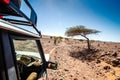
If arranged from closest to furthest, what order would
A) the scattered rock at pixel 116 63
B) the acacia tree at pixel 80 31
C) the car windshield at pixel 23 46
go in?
the car windshield at pixel 23 46 → the scattered rock at pixel 116 63 → the acacia tree at pixel 80 31

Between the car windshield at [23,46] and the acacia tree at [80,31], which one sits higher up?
the acacia tree at [80,31]

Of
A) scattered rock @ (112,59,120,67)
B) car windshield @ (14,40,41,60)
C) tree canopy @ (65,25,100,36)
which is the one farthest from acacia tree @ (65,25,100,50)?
car windshield @ (14,40,41,60)

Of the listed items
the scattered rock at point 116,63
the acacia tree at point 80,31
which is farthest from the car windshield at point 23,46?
the acacia tree at point 80,31

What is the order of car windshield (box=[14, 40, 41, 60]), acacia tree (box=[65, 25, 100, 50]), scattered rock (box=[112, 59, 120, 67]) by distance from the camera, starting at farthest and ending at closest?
acacia tree (box=[65, 25, 100, 50]) < scattered rock (box=[112, 59, 120, 67]) < car windshield (box=[14, 40, 41, 60])

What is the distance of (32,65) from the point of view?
261 centimetres

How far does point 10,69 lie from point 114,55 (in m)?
13.1

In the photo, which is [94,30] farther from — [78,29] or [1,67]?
[1,67]

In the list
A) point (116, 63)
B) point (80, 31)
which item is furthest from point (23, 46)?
point (80, 31)

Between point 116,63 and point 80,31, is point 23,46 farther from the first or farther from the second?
point 80,31

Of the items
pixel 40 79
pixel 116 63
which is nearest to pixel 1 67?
pixel 40 79

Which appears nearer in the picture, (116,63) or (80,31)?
(116,63)

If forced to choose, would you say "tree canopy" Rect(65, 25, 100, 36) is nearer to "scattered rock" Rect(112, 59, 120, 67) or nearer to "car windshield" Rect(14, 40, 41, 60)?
"scattered rock" Rect(112, 59, 120, 67)

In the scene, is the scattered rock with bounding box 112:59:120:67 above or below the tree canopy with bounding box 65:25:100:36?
below

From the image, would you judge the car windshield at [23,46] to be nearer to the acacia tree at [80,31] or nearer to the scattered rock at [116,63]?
the scattered rock at [116,63]
